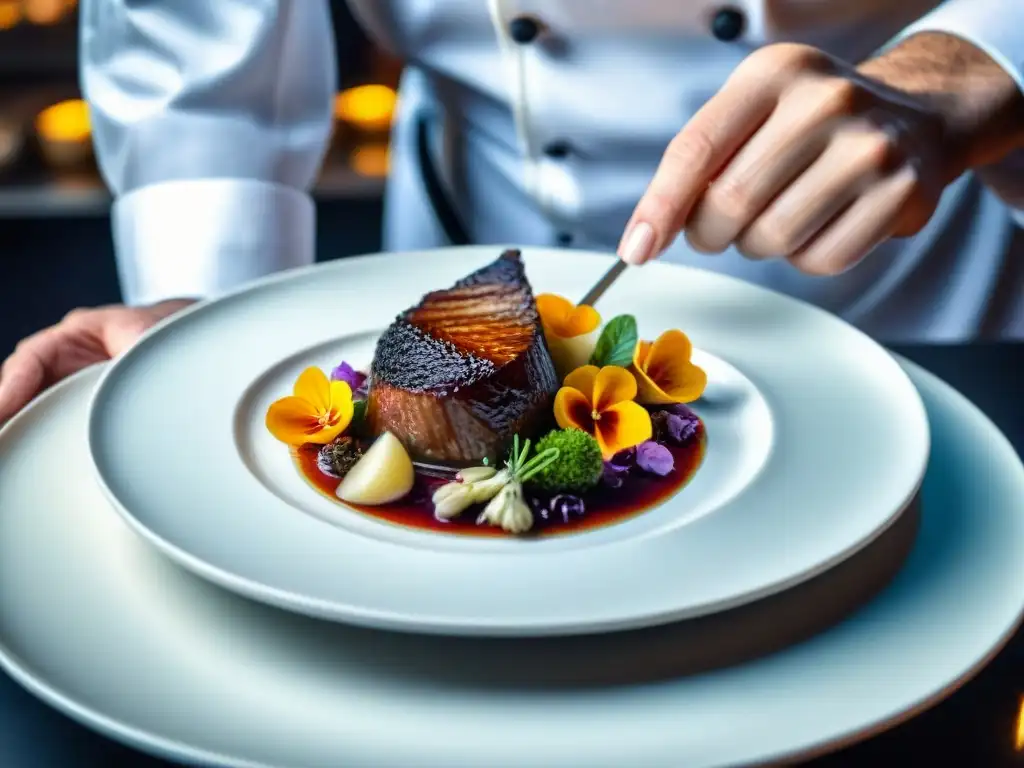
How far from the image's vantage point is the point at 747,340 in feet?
4.43

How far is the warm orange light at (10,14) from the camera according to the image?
362 cm

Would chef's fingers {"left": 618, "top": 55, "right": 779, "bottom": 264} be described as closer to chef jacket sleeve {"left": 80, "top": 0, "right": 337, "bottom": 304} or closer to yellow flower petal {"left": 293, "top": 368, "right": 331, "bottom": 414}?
yellow flower petal {"left": 293, "top": 368, "right": 331, "bottom": 414}

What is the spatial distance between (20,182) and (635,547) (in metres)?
3.49

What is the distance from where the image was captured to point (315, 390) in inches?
46.8

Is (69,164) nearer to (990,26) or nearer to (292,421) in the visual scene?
(292,421)

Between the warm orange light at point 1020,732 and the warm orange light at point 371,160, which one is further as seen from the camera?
the warm orange light at point 371,160

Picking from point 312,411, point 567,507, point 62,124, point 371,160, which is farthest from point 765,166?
point 62,124

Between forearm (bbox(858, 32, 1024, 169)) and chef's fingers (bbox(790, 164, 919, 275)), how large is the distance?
0.21 m

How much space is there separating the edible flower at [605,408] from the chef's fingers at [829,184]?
264 millimetres

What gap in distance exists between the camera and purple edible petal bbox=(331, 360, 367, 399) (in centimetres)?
129

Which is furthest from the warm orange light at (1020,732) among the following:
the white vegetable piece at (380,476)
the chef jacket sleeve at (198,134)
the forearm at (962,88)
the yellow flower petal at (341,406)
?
the chef jacket sleeve at (198,134)

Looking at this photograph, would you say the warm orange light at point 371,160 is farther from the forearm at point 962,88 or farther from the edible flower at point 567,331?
the edible flower at point 567,331

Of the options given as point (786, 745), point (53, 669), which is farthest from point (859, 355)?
point (53, 669)

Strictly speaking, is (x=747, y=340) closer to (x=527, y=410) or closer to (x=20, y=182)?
(x=527, y=410)
